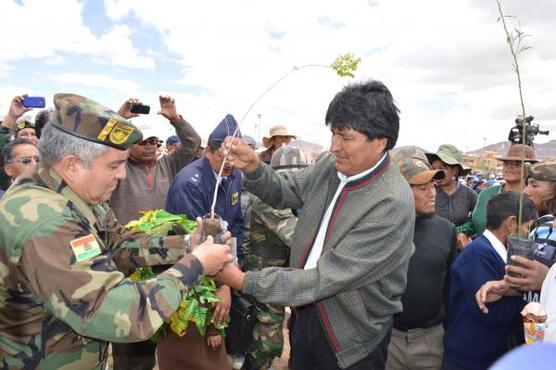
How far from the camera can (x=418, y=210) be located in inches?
144

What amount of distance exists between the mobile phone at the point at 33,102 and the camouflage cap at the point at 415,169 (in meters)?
4.44

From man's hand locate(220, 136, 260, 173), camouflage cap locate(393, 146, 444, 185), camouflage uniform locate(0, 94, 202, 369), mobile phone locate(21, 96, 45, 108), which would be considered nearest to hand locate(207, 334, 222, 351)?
camouflage uniform locate(0, 94, 202, 369)

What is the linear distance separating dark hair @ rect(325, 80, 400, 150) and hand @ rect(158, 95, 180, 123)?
2.69 meters

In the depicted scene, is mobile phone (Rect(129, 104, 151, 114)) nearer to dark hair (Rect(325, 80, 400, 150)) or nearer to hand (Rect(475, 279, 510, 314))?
dark hair (Rect(325, 80, 400, 150))

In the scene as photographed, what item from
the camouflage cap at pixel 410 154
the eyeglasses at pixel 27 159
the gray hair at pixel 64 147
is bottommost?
the eyeglasses at pixel 27 159

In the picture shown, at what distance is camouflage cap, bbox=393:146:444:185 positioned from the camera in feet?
11.9

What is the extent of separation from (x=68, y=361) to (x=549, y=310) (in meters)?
2.34

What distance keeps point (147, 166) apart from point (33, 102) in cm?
193

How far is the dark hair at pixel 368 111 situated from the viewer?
8.24 feet

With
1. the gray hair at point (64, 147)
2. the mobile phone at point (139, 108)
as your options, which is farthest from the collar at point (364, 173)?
the mobile phone at point (139, 108)

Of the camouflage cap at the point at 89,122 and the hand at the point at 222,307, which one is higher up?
the camouflage cap at the point at 89,122

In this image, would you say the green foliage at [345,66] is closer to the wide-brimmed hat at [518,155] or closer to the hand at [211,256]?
→ the hand at [211,256]

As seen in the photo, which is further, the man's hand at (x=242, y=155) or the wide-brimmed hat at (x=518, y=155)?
the wide-brimmed hat at (x=518, y=155)

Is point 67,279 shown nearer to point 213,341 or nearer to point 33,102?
point 213,341
